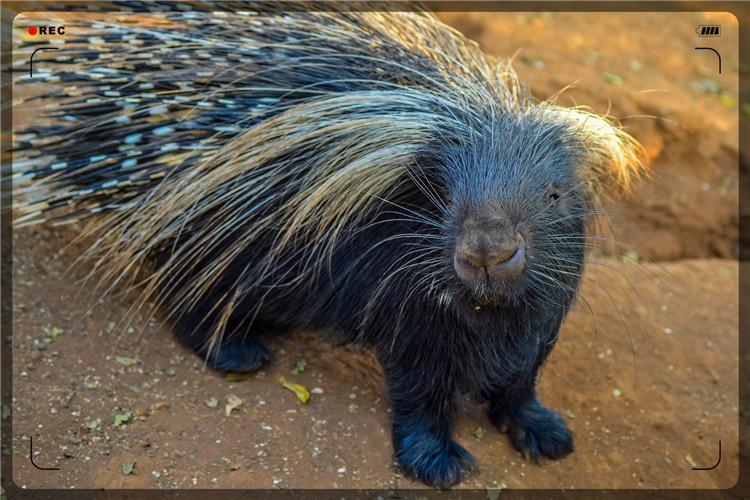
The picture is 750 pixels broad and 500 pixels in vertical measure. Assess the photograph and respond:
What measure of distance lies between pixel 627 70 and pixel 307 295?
3510 mm

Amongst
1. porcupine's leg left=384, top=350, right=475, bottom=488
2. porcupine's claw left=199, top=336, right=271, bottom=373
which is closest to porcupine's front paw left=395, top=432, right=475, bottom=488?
porcupine's leg left=384, top=350, right=475, bottom=488

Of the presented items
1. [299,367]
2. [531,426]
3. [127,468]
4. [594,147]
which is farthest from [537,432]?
[127,468]

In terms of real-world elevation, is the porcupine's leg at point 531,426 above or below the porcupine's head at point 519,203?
below

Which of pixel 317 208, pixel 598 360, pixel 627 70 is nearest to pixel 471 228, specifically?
pixel 317 208

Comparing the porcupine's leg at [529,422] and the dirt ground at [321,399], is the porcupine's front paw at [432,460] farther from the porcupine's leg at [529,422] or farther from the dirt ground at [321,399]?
the porcupine's leg at [529,422]

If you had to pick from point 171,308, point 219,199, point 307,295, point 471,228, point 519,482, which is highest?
point 471,228

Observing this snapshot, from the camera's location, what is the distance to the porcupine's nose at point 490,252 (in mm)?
2242

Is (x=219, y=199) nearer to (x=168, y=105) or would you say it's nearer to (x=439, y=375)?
(x=168, y=105)

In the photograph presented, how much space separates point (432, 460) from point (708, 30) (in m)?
4.60

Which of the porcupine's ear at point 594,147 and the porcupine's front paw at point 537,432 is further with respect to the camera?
the porcupine's front paw at point 537,432

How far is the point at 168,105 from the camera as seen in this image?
2.94 metres

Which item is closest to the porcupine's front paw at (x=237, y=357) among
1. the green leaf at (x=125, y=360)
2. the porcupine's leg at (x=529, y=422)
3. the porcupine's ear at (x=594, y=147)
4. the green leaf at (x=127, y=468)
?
the green leaf at (x=125, y=360)

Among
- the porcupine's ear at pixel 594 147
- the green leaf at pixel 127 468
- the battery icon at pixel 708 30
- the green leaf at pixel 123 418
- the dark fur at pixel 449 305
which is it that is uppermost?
the battery icon at pixel 708 30

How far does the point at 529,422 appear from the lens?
3158 millimetres
